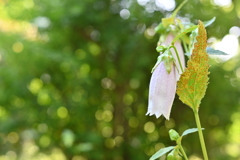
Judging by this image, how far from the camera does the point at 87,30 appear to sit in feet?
4.69

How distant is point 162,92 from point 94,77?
106cm

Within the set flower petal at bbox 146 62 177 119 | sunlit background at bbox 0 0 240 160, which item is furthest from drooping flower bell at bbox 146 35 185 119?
sunlit background at bbox 0 0 240 160

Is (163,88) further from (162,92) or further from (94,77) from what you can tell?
(94,77)

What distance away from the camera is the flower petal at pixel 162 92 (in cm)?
36

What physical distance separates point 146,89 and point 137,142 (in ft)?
0.87

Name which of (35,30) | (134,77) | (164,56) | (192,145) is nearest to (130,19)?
(134,77)

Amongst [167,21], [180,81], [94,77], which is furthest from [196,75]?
[94,77]

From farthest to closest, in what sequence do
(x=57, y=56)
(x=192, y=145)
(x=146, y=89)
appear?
1. (x=192, y=145)
2. (x=146, y=89)
3. (x=57, y=56)

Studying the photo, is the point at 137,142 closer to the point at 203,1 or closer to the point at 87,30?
the point at 87,30

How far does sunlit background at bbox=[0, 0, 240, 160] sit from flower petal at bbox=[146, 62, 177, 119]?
830mm

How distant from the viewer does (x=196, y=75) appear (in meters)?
0.34

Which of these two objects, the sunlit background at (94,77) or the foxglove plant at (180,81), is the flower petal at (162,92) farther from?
the sunlit background at (94,77)

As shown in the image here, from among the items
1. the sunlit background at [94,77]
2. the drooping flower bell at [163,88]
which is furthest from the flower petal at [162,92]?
the sunlit background at [94,77]

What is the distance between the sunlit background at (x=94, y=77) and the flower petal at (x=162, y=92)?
830mm
